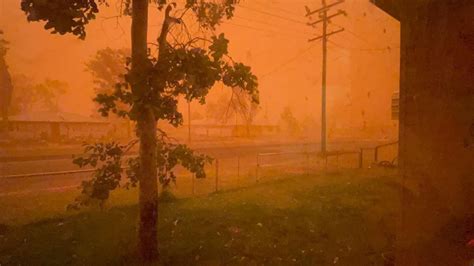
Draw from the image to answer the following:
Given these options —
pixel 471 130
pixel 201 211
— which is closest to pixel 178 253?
pixel 201 211

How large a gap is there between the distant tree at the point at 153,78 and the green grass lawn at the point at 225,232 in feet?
3.31

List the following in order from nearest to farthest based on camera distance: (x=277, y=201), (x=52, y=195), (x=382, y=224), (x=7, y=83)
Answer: (x=382, y=224)
(x=277, y=201)
(x=52, y=195)
(x=7, y=83)

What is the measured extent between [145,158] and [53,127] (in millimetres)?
44086

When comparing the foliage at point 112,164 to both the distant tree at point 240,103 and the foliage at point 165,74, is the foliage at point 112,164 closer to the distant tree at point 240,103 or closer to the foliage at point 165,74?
the foliage at point 165,74

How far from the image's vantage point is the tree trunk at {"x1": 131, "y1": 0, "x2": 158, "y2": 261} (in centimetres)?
493

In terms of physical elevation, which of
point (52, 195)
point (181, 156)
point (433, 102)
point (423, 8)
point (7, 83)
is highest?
point (7, 83)

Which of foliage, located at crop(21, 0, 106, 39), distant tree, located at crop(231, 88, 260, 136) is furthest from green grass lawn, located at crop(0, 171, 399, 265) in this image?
foliage, located at crop(21, 0, 106, 39)

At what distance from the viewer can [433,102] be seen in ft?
14.5

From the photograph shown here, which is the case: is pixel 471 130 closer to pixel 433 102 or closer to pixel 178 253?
pixel 433 102

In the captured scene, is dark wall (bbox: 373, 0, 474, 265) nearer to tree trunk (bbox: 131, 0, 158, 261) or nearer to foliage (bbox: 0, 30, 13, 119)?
tree trunk (bbox: 131, 0, 158, 261)

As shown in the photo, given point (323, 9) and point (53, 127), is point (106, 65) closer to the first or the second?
point (53, 127)

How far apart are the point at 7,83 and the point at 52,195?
39.6 meters

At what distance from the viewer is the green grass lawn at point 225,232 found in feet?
18.8

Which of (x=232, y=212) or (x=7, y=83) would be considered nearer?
(x=232, y=212)
